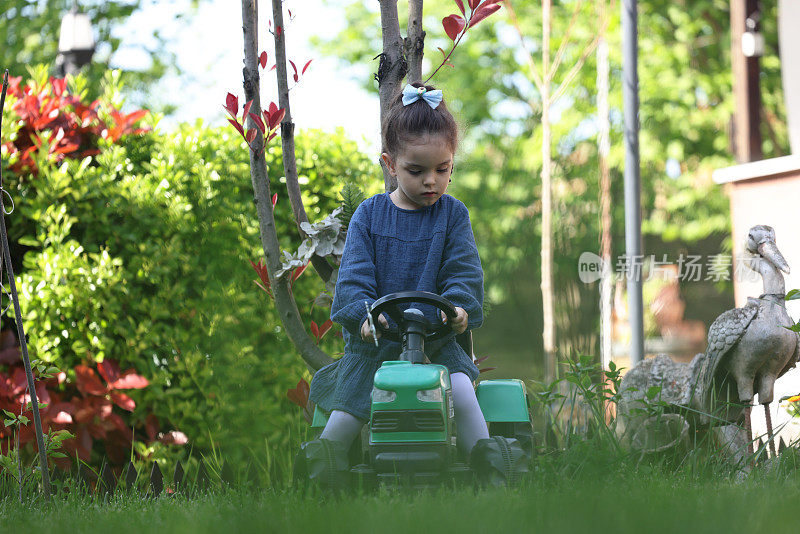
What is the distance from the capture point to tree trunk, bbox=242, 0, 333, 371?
136 inches

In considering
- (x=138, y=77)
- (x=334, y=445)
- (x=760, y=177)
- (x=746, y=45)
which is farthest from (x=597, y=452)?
(x=138, y=77)

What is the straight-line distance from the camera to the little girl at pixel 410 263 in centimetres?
278

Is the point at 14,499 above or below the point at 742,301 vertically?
below

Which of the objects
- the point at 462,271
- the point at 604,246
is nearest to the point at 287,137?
the point at 462,271

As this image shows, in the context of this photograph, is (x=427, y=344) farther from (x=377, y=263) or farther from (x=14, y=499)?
(x=14, y=499)

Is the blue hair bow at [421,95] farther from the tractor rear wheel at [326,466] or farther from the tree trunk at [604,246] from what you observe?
the tree trunk at [604,246]

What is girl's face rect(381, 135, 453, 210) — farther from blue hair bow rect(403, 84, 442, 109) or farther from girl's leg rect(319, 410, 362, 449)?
girl's leg rect(319, 410, 362, 449)

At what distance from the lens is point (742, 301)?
5.52 meters

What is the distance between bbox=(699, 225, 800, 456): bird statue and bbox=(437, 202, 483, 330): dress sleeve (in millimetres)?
1151

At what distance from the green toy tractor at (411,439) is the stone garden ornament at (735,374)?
1.01m

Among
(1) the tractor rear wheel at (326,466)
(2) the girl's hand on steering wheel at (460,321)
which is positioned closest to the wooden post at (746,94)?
(2) the girl's hand on steering wheel at (460,321)

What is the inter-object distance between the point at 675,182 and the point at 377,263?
13166 mm

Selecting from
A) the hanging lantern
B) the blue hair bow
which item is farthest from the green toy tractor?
the hanging lantern

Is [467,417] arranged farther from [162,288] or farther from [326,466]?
[162,288]
